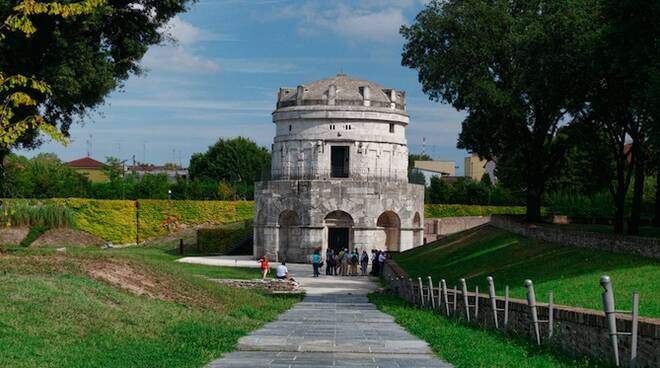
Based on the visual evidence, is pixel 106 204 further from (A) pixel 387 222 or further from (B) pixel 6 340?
(B) pixel 6 340

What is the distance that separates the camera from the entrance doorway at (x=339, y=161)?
65375 mm

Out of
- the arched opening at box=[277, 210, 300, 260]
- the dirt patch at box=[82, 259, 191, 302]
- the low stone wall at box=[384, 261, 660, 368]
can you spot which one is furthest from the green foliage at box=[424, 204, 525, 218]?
the low stone wall at box=[384, 261, 660, 368]

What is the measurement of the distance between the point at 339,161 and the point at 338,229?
5.04 metres

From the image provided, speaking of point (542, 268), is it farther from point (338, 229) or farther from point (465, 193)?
point (465, 193)

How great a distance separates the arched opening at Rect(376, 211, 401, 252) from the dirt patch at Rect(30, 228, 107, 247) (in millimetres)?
22882

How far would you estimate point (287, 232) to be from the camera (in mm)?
64438

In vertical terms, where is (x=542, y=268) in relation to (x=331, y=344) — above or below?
above

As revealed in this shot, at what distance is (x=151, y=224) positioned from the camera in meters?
80.4

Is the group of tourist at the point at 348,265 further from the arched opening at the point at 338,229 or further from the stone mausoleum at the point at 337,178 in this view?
the arched opening at the point at 338,229

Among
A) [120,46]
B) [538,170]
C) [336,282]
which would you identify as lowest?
[336,282]

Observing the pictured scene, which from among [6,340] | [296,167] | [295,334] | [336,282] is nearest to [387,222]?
[296,167]

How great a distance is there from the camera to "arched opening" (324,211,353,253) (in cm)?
6359

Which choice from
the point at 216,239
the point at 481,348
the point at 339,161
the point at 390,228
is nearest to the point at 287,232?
the point at 339,161

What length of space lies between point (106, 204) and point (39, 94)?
162 feet
